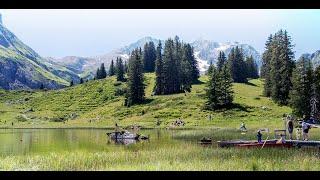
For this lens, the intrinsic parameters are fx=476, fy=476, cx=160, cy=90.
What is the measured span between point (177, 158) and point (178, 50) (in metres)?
149

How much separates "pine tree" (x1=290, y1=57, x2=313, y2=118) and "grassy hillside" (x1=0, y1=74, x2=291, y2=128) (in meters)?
4.43

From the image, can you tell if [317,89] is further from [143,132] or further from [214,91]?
[214,91]

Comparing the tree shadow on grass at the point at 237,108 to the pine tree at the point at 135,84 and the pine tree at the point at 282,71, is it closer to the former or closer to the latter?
the pine tree at the point at 282,71

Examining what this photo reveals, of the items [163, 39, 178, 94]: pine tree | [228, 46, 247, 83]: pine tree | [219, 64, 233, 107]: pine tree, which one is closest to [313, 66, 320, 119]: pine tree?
[219, 64, 233, 107]: pine tree

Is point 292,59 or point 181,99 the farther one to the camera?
point 181,99

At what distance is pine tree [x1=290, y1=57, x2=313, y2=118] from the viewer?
8675 cm

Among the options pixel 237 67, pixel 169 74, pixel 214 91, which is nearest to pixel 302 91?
pixel 214 91

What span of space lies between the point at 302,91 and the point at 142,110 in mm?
60049

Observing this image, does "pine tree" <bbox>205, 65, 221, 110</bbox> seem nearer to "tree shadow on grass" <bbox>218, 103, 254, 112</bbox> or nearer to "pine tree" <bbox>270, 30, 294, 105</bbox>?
"tree shadow on grass" <bbox>218, 103, 254, 112</bbox>

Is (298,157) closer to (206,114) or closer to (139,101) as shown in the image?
(206,114)

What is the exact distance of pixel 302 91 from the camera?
8756 centimetres

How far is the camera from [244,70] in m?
176
